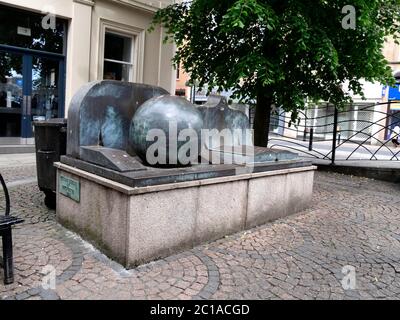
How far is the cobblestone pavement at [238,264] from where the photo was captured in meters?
3.31

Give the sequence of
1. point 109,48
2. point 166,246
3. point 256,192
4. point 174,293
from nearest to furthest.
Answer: point 174,293
point 166,246
point 256,192
point 109,48

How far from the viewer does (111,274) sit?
356cm

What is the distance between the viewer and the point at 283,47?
6988 millimetres

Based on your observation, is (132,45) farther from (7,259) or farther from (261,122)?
(7,259)

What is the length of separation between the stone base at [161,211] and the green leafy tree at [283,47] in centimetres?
240

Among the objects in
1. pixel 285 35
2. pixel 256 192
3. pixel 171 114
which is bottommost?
pixel 256 192

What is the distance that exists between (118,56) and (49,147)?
7.96 metres

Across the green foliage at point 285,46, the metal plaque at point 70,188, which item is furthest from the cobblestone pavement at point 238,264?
the green foliage at point 285,46

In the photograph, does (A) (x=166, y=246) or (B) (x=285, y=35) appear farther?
(B) (x=285, y=35)

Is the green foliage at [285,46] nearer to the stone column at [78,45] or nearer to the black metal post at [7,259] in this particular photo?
the stone column at [78,45]

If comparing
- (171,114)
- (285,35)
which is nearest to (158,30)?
(285,35)

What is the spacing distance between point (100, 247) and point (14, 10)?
8705 millimetres

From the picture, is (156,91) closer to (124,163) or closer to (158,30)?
(124,163)
